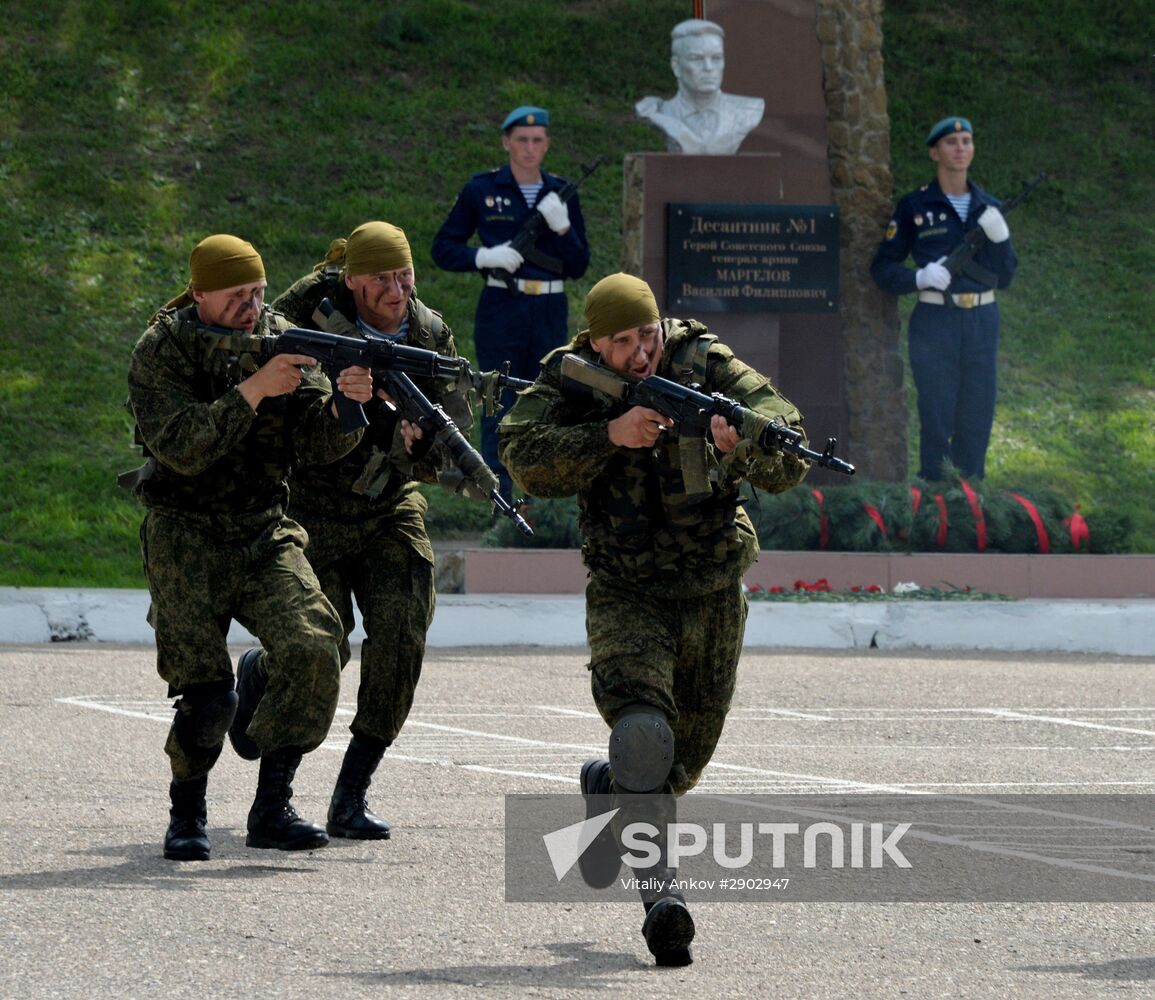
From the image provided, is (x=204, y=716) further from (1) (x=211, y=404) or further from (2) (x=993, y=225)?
(2) (x=993, y=225)

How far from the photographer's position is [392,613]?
23.8 feet

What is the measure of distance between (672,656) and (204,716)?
1.61 m

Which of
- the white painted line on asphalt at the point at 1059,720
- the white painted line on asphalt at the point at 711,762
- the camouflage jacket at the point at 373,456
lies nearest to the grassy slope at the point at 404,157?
the white painted line on asphalt at the point at 711,762

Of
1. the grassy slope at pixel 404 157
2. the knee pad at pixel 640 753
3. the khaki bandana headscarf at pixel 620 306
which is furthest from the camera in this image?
the grassy slope at pixel 404 157

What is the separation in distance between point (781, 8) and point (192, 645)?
391 inches

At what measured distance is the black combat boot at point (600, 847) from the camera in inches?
234

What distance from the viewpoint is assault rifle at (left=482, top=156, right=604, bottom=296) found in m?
14.4

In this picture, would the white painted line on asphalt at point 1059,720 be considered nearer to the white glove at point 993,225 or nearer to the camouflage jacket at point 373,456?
the camouflage jacket at point 373,456

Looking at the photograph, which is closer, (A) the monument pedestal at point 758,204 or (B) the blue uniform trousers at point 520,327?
(B) the blue uniform trousers at point 520,327

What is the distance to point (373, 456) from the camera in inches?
285

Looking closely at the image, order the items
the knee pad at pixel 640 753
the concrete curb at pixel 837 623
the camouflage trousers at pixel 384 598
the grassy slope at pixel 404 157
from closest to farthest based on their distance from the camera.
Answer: the knee pad at pixel 640 753, the camouflage trousers at pixel 384 598, the concrete curb at pixel 837 623, the grassy slope at pixel 404 157

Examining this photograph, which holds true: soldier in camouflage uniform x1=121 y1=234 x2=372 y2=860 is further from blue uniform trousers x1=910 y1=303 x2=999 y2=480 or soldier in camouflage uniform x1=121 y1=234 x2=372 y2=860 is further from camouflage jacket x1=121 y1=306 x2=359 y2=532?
blue uniform trousers x1=910 y1=303 x2=999 y2=480

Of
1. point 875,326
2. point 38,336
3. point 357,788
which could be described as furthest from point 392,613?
point 38,336

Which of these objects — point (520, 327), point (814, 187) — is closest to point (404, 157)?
point (814, 187)
